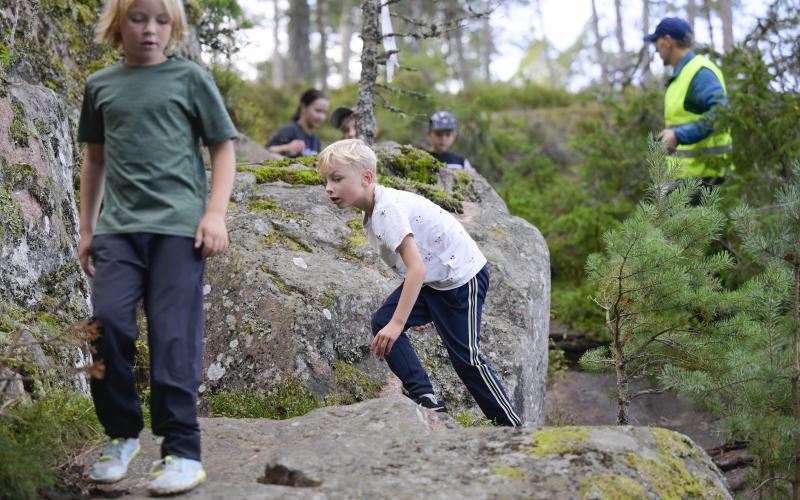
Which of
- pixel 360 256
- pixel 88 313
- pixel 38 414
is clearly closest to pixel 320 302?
pixel 360 256

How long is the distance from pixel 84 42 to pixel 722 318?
213 inches

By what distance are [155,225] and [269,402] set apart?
195cm

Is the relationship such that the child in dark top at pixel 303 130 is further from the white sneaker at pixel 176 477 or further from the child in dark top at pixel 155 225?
the white sneaker at pixel 176 477

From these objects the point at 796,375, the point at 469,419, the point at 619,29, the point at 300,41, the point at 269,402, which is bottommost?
the point at 469,419

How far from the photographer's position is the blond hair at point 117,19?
3.25 meters

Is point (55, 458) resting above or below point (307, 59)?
below

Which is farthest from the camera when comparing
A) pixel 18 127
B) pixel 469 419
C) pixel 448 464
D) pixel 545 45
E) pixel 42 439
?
pixel 545 45

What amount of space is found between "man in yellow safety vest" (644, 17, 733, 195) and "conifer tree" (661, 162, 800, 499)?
2.44 metres

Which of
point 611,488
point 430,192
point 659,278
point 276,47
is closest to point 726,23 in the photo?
point 276,47

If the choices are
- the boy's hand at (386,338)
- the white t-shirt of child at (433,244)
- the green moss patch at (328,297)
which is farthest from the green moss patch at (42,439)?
the white t-shirt of child at (433,244)

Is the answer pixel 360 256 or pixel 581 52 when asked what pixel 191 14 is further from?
pixel 581 52

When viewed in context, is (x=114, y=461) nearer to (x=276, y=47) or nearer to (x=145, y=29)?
(x=145, y=29)

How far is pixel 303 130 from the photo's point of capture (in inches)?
387

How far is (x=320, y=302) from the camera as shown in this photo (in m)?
5.28
